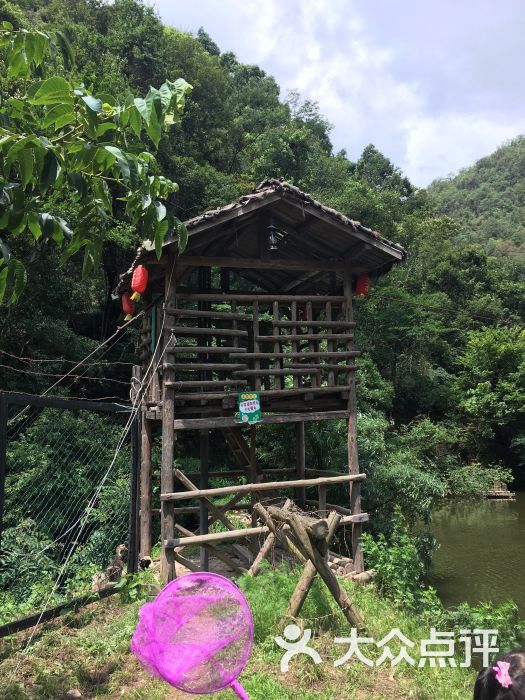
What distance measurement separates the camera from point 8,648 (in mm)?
4145

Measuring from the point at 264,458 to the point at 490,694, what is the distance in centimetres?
981

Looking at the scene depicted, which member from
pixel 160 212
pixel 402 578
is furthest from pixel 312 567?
pixel 160 212

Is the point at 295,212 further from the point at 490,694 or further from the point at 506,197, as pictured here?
the point at 506,197

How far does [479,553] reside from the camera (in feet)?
41.7

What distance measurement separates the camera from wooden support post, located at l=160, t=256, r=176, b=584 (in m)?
6.40

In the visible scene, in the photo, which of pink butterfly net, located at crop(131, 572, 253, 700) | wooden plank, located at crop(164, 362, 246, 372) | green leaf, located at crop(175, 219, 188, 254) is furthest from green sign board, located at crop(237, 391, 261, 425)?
green leaf, located at crop(175, 219, 188, 254)

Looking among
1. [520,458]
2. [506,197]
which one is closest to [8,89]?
[520,458]

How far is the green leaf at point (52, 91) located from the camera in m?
1.94

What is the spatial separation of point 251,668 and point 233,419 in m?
3.39

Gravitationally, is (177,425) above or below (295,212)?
below

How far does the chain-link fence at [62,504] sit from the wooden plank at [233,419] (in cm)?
79

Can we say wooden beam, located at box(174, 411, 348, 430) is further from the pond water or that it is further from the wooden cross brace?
the pond water

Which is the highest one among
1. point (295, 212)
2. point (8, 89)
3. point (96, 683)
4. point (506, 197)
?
point (506, 197)

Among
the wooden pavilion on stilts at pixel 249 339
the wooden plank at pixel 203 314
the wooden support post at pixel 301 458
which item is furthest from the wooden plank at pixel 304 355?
the wooden support post at pixel 301 458
